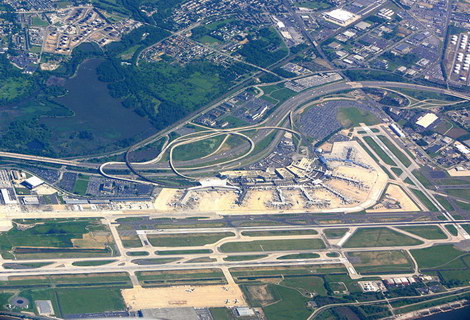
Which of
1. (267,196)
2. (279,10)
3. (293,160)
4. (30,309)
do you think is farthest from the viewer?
(279,10)

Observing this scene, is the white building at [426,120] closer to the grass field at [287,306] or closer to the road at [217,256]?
the road at [217,256]

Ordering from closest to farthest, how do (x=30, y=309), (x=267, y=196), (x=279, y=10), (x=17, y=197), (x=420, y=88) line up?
(x=30, y=309) → (x=17, y=197) → (x=267, y=196) → (x=420, y=88) → (x=279, y=10)

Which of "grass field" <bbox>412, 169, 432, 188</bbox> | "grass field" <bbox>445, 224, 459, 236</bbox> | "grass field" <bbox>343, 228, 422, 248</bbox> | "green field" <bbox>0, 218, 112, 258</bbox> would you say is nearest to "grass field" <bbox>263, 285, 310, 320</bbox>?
"grass field" <bbox>343, 228, 422, 248</bbox>

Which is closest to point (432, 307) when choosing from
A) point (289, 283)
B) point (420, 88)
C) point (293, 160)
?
point (289, 283)

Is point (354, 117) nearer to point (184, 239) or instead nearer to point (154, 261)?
point (184, 239)

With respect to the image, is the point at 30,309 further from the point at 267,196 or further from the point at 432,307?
the point at 432,307

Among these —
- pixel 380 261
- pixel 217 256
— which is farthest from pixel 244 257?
pixel 380 261

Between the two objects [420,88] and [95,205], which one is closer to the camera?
[95,205]
